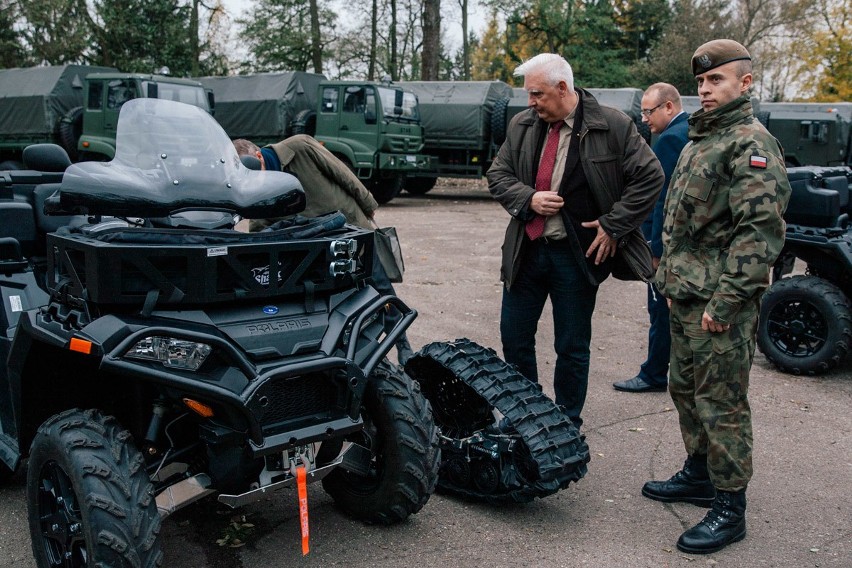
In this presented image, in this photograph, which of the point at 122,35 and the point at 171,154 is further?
the point at 122,35

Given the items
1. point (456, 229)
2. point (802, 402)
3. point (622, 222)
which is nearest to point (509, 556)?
point (622, 222)

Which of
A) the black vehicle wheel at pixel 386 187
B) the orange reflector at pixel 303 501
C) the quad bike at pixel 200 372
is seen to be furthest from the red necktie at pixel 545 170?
the black vehicle wheel at pixel 386 187

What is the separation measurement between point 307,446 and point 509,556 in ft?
3.26

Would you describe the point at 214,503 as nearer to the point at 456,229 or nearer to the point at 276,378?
the point at 276,378

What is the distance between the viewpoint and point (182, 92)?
61.4 ft

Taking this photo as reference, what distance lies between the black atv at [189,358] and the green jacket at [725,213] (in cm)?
125

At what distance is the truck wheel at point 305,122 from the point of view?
20719mm

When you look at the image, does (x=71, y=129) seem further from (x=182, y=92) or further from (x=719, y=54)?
(x=719, y=54)

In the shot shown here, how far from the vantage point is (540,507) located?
411 cm

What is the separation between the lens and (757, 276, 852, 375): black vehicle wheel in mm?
6148

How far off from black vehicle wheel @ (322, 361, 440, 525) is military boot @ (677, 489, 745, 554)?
3.66 ft

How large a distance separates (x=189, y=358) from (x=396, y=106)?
17125 mm

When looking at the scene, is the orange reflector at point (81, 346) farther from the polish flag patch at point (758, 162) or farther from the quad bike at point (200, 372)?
the polish flag patch at point (758, 162)

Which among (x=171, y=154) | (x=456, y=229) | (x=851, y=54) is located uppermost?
(x=851, y=54)
